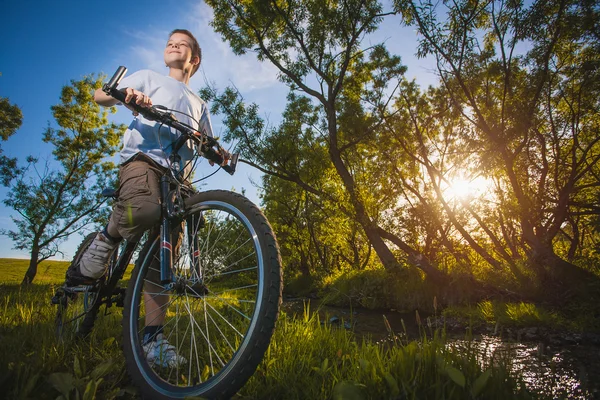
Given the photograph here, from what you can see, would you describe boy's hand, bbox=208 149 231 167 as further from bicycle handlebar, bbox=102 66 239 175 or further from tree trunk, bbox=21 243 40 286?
tree trunk, bbox=21 243 40 286

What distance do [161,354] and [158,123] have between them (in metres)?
1.74

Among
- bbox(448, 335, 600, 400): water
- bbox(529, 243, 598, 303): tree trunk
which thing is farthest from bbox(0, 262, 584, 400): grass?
bbox(529, 243, 598, 303): tree trunk

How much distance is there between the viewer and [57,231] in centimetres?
1435

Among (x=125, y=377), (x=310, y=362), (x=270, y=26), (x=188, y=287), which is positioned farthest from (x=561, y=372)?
(x=270, y=26)

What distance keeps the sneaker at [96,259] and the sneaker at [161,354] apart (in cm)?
76

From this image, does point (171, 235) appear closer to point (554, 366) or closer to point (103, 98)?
point (103, 98)

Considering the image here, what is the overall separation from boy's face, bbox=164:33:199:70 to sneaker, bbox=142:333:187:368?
2.43 meters

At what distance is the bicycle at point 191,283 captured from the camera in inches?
52.1

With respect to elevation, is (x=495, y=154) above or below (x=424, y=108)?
below

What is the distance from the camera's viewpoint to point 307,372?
192 cm

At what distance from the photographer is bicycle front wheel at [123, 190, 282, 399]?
4.27ft

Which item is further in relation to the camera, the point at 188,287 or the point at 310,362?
the point at 310,362

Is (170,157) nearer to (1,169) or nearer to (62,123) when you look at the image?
(62,123)

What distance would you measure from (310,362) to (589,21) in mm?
9081
